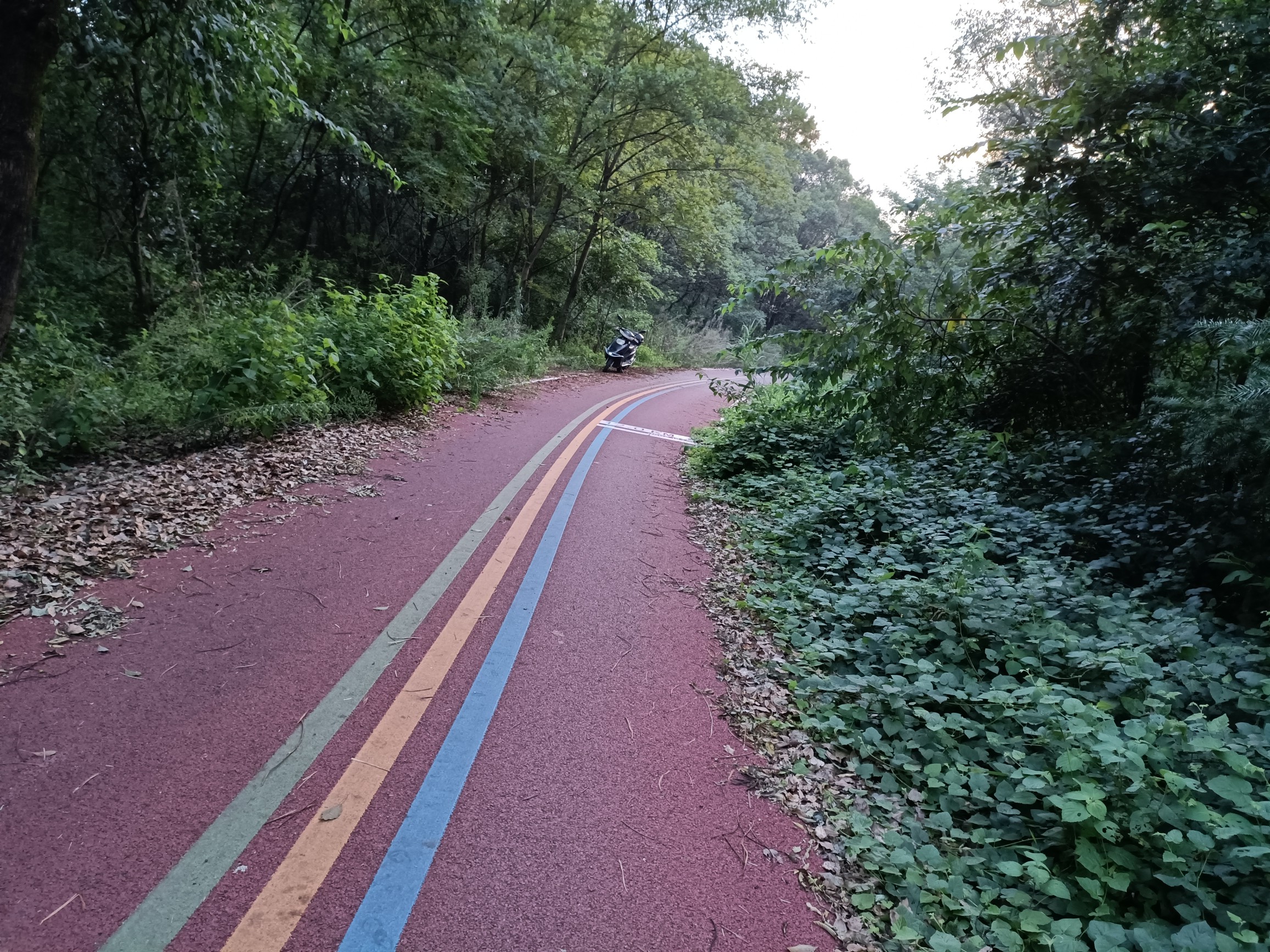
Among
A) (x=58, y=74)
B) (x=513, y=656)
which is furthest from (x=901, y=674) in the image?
(x=58, y=74)

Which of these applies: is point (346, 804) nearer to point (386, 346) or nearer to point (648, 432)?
point (386, 346)

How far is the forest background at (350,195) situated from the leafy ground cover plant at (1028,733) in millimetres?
6132

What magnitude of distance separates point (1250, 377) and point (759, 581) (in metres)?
3.37

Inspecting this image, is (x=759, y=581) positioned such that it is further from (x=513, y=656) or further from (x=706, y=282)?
(x=706, y=282)

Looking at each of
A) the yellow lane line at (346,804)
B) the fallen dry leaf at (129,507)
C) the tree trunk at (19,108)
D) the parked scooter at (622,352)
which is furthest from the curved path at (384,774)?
the parked scooter at (622,352)

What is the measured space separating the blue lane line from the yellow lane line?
18cm

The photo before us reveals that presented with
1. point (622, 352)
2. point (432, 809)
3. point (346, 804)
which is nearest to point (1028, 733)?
point (432, 809)

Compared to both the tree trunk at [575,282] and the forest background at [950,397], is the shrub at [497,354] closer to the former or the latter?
the forest background at [950,397]

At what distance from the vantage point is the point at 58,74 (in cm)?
812

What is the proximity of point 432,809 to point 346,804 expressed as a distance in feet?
1.09

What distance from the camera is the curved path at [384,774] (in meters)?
2.16

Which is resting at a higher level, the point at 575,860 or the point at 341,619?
the point at 341,619

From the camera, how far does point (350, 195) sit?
20.0 metres

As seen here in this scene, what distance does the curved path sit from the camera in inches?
85.1
